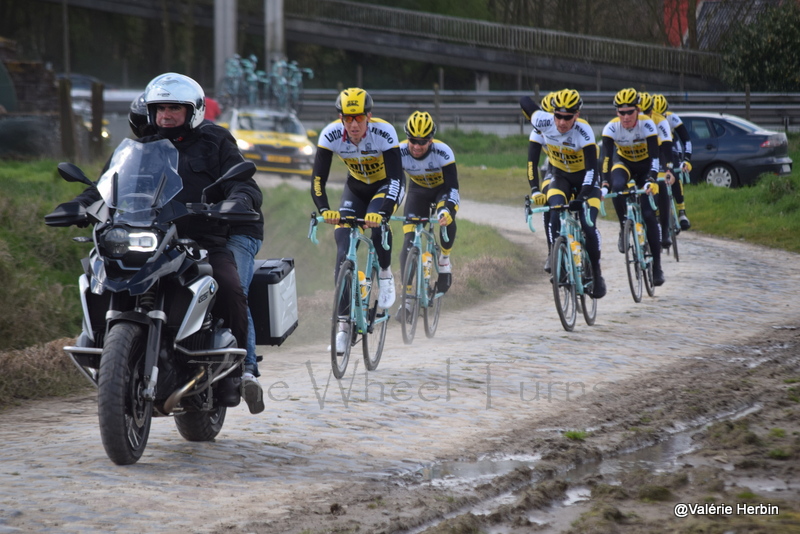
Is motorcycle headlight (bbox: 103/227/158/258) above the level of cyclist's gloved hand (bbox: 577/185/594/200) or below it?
below

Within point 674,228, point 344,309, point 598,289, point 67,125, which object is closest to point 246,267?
point 344,309

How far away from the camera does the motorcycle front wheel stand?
16.7 feet

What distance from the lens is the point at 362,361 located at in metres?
9.61

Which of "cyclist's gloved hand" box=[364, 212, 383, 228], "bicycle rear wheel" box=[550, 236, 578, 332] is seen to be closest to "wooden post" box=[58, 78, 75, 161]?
"bicycle rear wheel" box=[550, 236, 578, 332]

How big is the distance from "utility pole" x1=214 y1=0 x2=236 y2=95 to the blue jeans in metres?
24.0

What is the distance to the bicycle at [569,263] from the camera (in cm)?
1047

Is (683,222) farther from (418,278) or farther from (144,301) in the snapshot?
(144,301)

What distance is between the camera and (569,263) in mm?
10703

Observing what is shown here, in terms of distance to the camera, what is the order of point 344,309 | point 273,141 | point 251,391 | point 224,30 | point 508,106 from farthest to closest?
point 508,106, point 224,30, point 273,141, point 344,309, point 251,391

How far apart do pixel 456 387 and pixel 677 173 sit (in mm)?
9091

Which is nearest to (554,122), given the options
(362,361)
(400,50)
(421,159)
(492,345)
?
(421,159)

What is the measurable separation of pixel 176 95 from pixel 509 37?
40.8m

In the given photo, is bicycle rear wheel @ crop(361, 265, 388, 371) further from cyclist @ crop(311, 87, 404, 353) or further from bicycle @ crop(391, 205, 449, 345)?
bicycle @ crop(391, 205, 449, 345)

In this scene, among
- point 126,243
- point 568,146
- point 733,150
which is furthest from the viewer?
point 733,150
